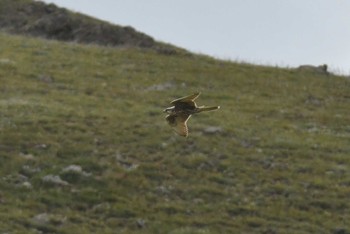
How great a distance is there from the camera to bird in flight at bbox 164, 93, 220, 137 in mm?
6258

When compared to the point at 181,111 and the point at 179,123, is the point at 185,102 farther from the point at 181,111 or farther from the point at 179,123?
the point at 179,123

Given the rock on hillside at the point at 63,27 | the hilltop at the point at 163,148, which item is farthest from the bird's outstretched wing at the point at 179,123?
the rock on hillside at the point at 63,27

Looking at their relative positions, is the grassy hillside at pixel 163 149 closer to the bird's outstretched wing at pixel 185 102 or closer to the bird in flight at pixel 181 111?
the bird in flight at pixel 181 111

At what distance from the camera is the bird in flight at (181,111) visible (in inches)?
246

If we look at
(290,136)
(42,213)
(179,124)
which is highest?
(179,124)

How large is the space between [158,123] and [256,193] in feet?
22.5

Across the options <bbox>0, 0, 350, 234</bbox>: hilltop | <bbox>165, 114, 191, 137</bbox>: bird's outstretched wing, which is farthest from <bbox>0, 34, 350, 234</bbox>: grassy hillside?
<bbox>165, 114, 191, 137</bbox>: bird's outstretched wing

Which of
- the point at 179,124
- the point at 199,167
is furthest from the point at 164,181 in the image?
the point at 179,124

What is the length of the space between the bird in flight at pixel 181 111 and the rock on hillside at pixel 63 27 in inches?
1541

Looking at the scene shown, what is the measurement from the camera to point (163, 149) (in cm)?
2648

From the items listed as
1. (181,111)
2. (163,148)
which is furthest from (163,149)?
(181,111)

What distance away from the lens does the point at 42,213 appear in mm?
20219

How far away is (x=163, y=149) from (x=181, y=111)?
20.1m

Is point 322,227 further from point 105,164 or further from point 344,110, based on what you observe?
point 344,110
